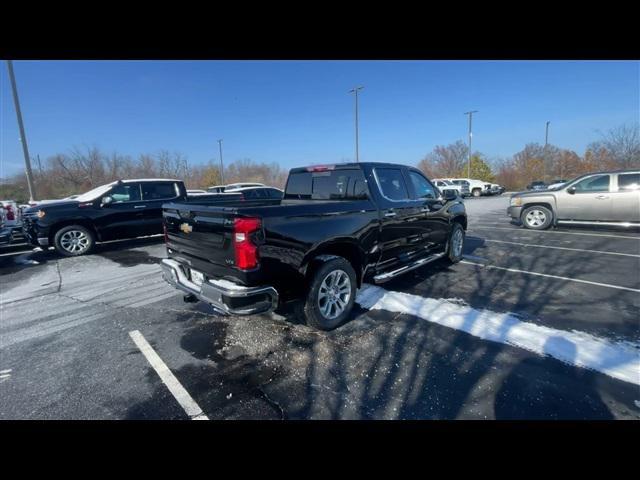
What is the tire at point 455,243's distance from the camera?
5996 mm

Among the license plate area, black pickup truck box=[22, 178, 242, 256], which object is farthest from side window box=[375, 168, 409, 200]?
black pickup truck box=[22, 178, 242, 256]

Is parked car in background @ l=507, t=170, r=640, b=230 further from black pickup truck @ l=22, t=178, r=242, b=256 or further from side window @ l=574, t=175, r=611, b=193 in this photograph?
black pickup truck @ l=22, t=178, r=242, b=256

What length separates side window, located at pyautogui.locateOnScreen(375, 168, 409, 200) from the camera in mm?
4387

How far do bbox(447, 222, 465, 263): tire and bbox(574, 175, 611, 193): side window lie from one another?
5732 mm

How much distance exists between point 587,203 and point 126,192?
1322 centimetres

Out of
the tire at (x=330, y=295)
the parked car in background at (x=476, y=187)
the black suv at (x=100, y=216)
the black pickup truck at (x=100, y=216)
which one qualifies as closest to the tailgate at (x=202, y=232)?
the tire at (x=330, y=295)

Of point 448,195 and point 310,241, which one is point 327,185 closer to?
point 310,241
